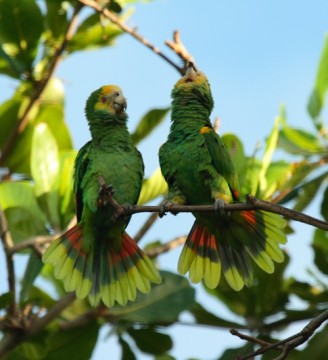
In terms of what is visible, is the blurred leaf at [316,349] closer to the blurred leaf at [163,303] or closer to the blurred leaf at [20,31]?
the blurred leaf at [163,303]

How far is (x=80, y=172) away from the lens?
4961 millimetres

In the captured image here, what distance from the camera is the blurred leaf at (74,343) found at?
5645mm

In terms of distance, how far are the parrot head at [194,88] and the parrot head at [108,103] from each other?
0.30m

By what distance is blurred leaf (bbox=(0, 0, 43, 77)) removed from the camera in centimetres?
594

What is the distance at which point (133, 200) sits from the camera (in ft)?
16.0

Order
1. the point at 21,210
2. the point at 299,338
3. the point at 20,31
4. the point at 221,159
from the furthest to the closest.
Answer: the point at 20,31, the point at 21,210, the point at 221,159, the point at 299,338

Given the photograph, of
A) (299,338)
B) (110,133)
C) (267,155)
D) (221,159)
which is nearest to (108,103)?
(110,133)

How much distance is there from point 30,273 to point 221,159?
1472 millimetres

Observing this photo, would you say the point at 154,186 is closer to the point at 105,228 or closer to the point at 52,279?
the point at 105,228

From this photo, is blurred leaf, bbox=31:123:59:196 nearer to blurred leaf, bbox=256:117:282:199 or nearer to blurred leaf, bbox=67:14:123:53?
blurred leaf, bbox=67:14:123:53

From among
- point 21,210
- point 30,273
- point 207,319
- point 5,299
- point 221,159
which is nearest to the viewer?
point 221,159

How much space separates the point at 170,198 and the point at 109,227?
16.6 inches

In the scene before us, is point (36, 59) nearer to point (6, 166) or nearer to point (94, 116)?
point (6, 166)

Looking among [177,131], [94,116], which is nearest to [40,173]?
[94,116]
